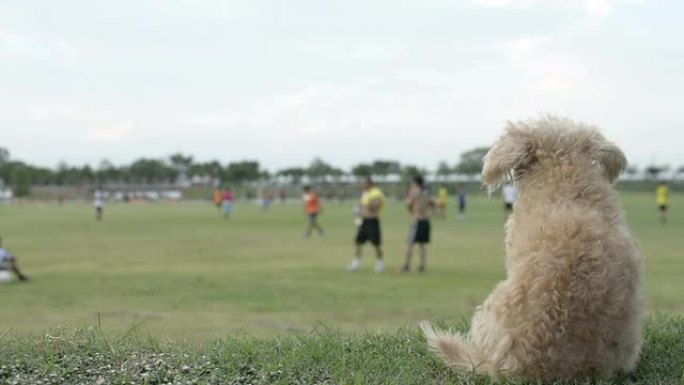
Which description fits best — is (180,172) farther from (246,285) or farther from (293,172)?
(246,285)

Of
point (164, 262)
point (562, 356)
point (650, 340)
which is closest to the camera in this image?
point (562, 356)

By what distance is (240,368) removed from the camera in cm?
387

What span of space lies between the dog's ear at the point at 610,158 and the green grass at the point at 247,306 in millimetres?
1109

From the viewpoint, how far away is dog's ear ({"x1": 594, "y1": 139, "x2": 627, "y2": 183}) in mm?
4047

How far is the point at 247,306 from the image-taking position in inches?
424

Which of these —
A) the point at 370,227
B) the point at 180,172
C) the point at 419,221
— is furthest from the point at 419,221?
the point at 180,172

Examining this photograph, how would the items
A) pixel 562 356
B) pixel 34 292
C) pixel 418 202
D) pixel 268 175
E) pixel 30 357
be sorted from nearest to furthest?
pixel 562 356, pixel 30 357, pixel 34 292, pixel 418 202, pixel 268 175

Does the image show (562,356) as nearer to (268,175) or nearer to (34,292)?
(34,292)

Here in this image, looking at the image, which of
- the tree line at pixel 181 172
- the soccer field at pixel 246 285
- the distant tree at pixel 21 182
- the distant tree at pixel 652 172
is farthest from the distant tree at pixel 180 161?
the soccer field at pixel 246 285

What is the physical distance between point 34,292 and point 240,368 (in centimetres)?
959

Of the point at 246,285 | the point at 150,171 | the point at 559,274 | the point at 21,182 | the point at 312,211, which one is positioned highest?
the point at 150,171

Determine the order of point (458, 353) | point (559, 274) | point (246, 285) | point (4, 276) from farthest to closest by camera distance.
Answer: point (4, 276) < point (246, 285) < point (458, 353) < point (559, 274)

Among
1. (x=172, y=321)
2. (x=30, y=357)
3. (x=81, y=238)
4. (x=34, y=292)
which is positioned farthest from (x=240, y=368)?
(x=81, y=238)

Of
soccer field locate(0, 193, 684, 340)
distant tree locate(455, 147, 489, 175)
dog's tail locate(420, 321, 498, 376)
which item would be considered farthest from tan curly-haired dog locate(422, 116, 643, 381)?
distant tree locate(455, 147, 489, 175)
